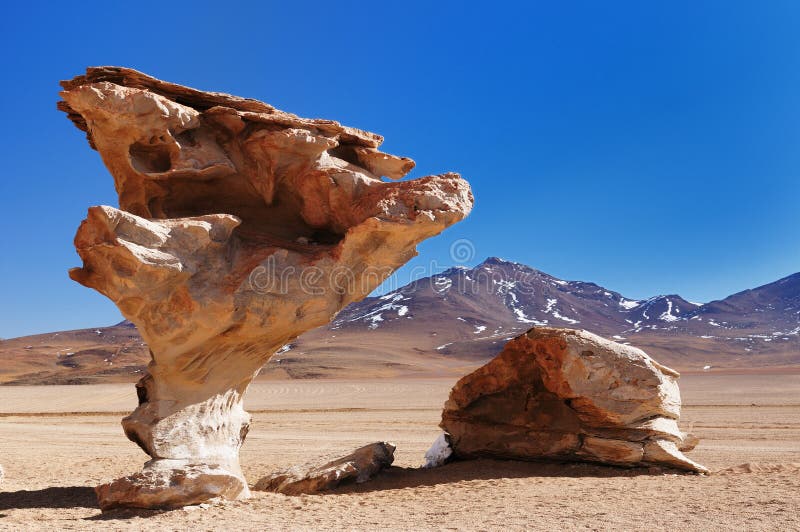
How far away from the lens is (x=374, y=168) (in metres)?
10.7

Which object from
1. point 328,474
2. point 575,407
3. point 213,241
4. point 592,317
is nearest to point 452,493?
point 328,474

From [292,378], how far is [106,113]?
63.0m

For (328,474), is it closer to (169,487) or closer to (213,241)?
(169,487)

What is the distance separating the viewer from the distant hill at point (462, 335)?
8500 centimetres

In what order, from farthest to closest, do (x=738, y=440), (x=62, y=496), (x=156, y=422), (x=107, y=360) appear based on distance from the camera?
(x=107, y=360), (x=738, y=440), (x=62, y=496), (x=156, y=422)

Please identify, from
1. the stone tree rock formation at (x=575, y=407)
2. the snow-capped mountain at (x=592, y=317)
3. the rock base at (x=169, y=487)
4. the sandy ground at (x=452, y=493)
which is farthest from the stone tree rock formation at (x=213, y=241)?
the snow-capped mountain at (x=592, y=317)

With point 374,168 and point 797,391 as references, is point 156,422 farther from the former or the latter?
point 797,391

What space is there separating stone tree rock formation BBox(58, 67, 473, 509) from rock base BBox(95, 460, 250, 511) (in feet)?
0.06

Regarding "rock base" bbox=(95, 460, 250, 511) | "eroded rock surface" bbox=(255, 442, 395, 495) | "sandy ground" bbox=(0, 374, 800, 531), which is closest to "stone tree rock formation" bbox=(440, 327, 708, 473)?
"sandy ground" bbox=(0, 374, 800, 531)

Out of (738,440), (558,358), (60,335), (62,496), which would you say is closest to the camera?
(62,496)

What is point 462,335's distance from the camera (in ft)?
411

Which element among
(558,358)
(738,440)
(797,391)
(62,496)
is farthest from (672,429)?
(797,391)

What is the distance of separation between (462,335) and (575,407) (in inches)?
4568

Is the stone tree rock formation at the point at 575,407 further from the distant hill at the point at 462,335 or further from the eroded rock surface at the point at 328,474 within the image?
the distant hill at the point at 462,335
